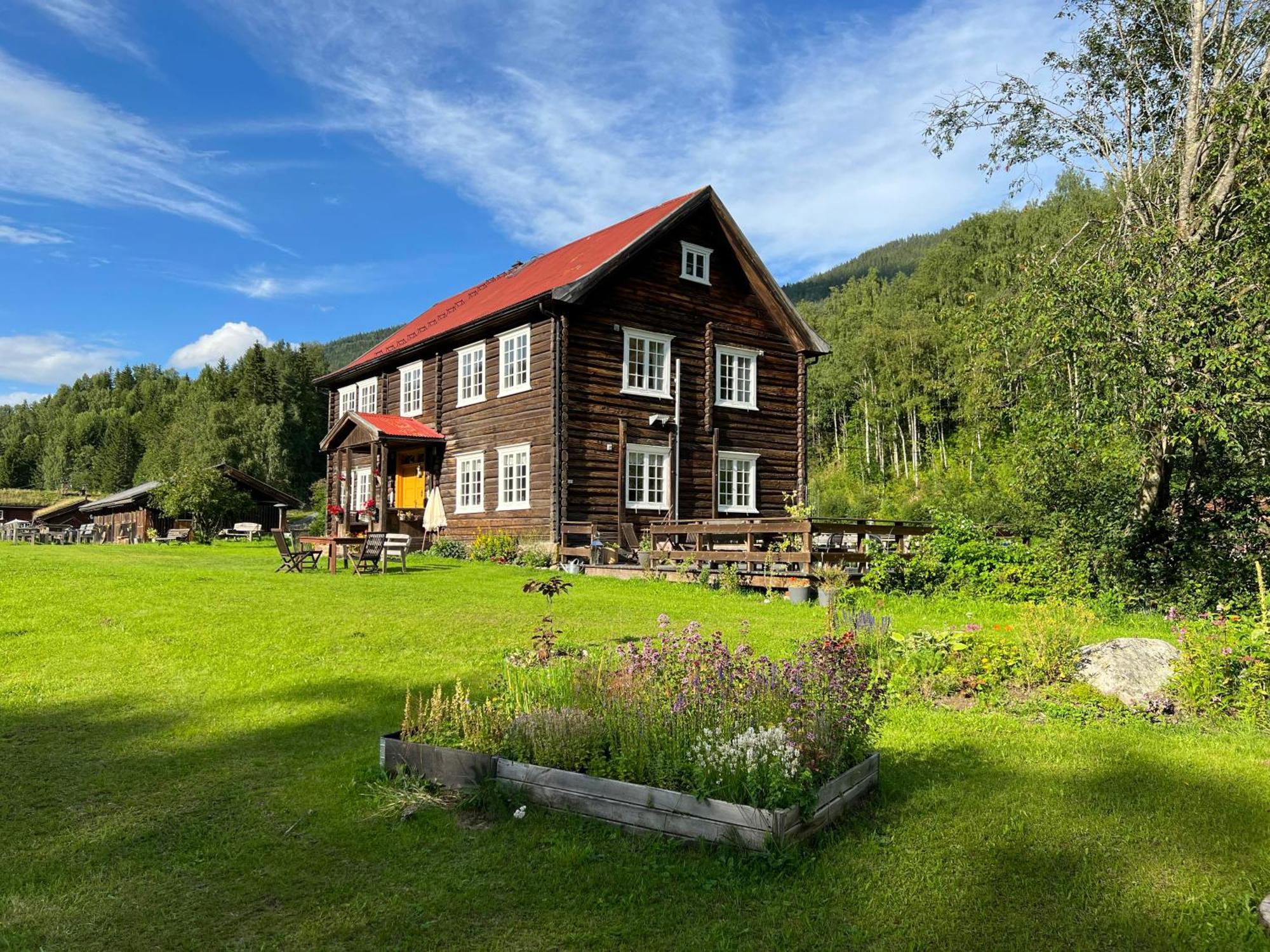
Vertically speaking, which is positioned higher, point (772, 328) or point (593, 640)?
point (772, 328)

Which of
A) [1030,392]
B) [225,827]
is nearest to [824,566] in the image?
[1030,392]

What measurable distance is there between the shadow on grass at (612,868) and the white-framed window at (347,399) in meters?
26.3

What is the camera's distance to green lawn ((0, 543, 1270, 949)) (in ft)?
12.1

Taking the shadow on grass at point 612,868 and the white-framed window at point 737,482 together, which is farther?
the white-framed window at point 737,482

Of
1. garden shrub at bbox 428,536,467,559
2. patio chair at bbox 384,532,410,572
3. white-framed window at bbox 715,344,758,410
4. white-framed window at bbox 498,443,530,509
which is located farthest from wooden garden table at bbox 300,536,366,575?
white-framed window at bbox 715,344,758,410

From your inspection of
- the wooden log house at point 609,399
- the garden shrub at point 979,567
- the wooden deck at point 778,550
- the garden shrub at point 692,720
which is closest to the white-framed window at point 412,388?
the wooden log house at point 609,399

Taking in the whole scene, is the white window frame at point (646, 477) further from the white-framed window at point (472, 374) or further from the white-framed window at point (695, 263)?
the white-framed window at point (695, 263)

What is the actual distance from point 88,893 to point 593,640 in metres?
6.04

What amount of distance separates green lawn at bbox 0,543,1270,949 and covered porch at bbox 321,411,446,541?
16343 mm

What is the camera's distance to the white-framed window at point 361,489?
28.4 m

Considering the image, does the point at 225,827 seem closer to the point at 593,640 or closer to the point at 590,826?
the point at 590,826

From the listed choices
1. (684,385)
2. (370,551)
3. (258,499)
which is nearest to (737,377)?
(684,385)

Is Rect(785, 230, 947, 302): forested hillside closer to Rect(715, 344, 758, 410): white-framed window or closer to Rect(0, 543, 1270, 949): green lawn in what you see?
Rect(715, 344, 758, 410): white-framed window

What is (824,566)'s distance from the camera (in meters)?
14.4
